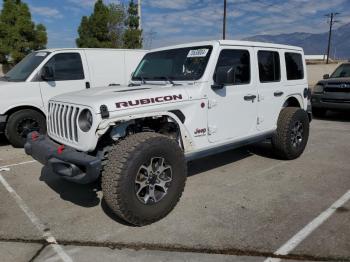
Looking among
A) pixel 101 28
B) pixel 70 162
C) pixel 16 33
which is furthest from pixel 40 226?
pixel 16 33

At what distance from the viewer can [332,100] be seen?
412 inches

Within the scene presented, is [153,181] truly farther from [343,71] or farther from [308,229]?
[343,71]

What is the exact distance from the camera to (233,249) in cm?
341

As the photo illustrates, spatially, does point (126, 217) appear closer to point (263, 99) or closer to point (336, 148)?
point (263, 99)

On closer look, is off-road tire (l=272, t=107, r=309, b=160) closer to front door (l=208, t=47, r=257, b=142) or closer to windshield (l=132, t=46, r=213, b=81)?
front door (l=208, t=47, r=257, b=142)

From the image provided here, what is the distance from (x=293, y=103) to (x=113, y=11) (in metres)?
21.6

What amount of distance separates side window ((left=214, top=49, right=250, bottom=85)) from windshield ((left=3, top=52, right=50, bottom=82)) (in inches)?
174

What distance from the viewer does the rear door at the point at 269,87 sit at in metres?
5.51

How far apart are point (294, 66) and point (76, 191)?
13.6 ft

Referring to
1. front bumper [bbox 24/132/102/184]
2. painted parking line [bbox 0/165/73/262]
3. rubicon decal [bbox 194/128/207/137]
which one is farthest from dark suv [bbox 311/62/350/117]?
painted parking line [bbox 0/165/73/262]

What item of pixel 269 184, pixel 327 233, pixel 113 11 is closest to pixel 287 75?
pixel 269 184

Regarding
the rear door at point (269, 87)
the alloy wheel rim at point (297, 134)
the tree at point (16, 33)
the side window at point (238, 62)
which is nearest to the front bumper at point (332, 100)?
the alloy wheel rim at point (297, 134)

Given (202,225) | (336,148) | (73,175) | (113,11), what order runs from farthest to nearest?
(113,11) → (336,148) → (202,225) → (73,175)

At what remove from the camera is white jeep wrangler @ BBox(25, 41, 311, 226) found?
3.66 metres
